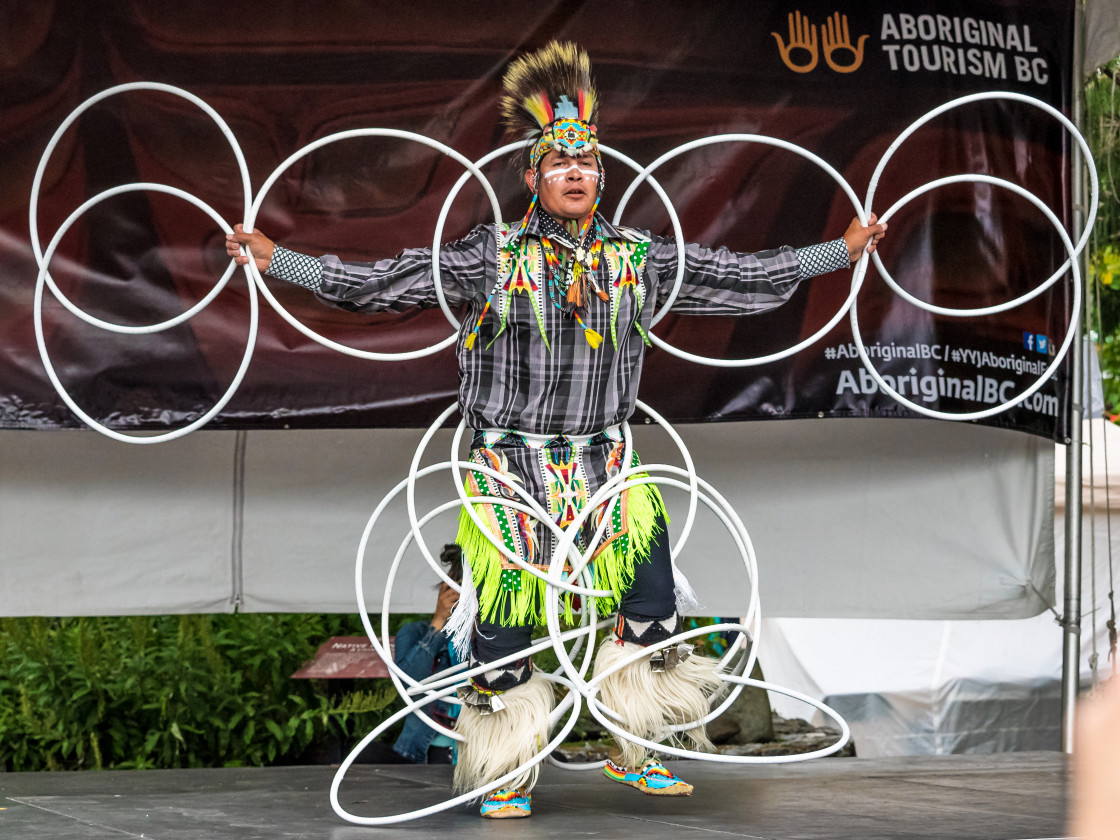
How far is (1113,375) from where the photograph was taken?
10109 millimetres

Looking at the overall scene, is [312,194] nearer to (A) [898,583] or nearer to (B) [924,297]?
(B) [924,297]

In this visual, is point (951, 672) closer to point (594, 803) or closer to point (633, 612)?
point (594, 803)

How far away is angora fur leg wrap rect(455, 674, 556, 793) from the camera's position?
128 inches

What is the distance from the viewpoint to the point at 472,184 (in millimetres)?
4539

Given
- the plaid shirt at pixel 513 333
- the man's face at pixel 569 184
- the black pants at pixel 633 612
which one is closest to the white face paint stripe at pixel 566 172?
the man's face at pixel 569 184

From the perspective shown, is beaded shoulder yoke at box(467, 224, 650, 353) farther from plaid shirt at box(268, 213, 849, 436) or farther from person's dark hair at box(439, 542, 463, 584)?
person's dark hair at box(439, 542, 463, 584)

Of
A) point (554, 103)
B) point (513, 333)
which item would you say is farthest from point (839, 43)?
point (513, 333)

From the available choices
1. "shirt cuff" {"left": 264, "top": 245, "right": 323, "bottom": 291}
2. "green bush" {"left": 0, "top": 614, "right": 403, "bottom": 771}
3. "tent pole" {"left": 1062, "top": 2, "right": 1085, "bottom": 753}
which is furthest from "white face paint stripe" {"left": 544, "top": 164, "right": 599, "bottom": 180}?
"green bush" {"left": 0, "top": 614, "right": 403, "bottom": 771}

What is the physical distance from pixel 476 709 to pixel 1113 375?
821cm

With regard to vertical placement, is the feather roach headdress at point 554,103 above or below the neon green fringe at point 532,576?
above

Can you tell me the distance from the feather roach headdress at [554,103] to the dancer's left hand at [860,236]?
29.8 inches

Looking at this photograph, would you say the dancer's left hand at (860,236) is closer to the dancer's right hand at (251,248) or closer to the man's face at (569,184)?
the man's face at (569,184)

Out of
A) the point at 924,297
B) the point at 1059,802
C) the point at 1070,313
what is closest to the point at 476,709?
the point at 1059,802

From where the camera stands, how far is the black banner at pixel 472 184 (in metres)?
4.37
